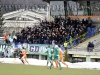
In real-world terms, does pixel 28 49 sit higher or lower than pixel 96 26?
lower

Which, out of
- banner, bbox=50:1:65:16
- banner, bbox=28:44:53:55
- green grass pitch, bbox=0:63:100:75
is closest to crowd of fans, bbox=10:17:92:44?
banner, bbox=28:44:53:55

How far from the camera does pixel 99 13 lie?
4125cm

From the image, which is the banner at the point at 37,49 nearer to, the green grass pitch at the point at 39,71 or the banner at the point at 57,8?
the banner at the point at 57,8

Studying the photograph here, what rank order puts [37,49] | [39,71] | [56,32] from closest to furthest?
[39,71] < [37,49] < [56,32]

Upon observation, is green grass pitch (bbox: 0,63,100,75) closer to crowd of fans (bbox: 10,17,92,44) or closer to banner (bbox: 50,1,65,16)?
crowd of fans (bbox: 10,17,92,44)

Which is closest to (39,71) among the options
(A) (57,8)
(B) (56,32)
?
(B) (56,32)

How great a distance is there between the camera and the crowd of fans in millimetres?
37656

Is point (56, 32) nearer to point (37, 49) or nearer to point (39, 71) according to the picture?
point (37, 49)

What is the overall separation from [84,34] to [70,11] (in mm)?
5870

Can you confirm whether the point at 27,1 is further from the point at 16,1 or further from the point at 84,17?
the point at 84,17

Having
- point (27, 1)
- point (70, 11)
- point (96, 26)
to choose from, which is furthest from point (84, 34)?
point (27, 1)

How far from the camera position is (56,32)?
38.6 m

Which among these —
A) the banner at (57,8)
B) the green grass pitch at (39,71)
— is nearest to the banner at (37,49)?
the banner at (57,8)

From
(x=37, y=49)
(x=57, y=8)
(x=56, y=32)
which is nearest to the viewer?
(x=37, y=49)
